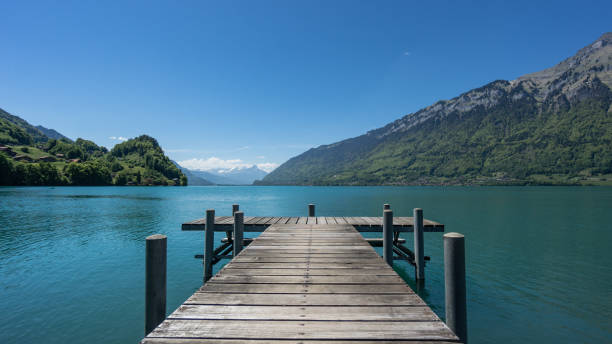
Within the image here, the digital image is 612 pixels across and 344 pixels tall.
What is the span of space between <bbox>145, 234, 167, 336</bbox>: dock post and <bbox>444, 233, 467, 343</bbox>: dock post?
464 centimetres

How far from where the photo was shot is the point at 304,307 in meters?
3.91

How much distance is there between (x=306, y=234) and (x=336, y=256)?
3.17 m

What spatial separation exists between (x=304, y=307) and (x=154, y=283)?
2.59 meters

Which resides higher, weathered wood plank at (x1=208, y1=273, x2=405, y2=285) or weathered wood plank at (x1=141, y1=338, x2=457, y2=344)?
weathered wood plank at (x1=141, y1=338, x2=457, y2=344)

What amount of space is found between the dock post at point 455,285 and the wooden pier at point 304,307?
66 cm

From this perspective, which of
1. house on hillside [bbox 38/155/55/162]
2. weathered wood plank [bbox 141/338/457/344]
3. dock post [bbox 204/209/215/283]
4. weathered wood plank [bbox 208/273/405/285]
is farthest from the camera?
house on hillside [bbox 38/155/55/162]

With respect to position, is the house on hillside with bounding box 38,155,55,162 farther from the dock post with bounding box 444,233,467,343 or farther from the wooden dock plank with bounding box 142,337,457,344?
the dock post with bounding box 444,233,467,343

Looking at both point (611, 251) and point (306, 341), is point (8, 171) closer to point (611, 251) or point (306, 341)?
point (306, 341)

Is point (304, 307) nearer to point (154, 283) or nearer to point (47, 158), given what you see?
point (154, 283)

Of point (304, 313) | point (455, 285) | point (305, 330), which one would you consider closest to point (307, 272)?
point (304, 313)

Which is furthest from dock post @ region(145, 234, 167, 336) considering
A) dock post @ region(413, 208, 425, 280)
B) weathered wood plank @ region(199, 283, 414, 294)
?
dock post @ region(413, 208, 425, 280)

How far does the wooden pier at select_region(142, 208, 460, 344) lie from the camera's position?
121 inches

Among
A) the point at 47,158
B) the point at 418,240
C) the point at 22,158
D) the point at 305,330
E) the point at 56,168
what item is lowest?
the point at 418,240

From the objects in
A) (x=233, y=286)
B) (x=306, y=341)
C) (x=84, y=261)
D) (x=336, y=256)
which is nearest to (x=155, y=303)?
(x=233, y=286)
